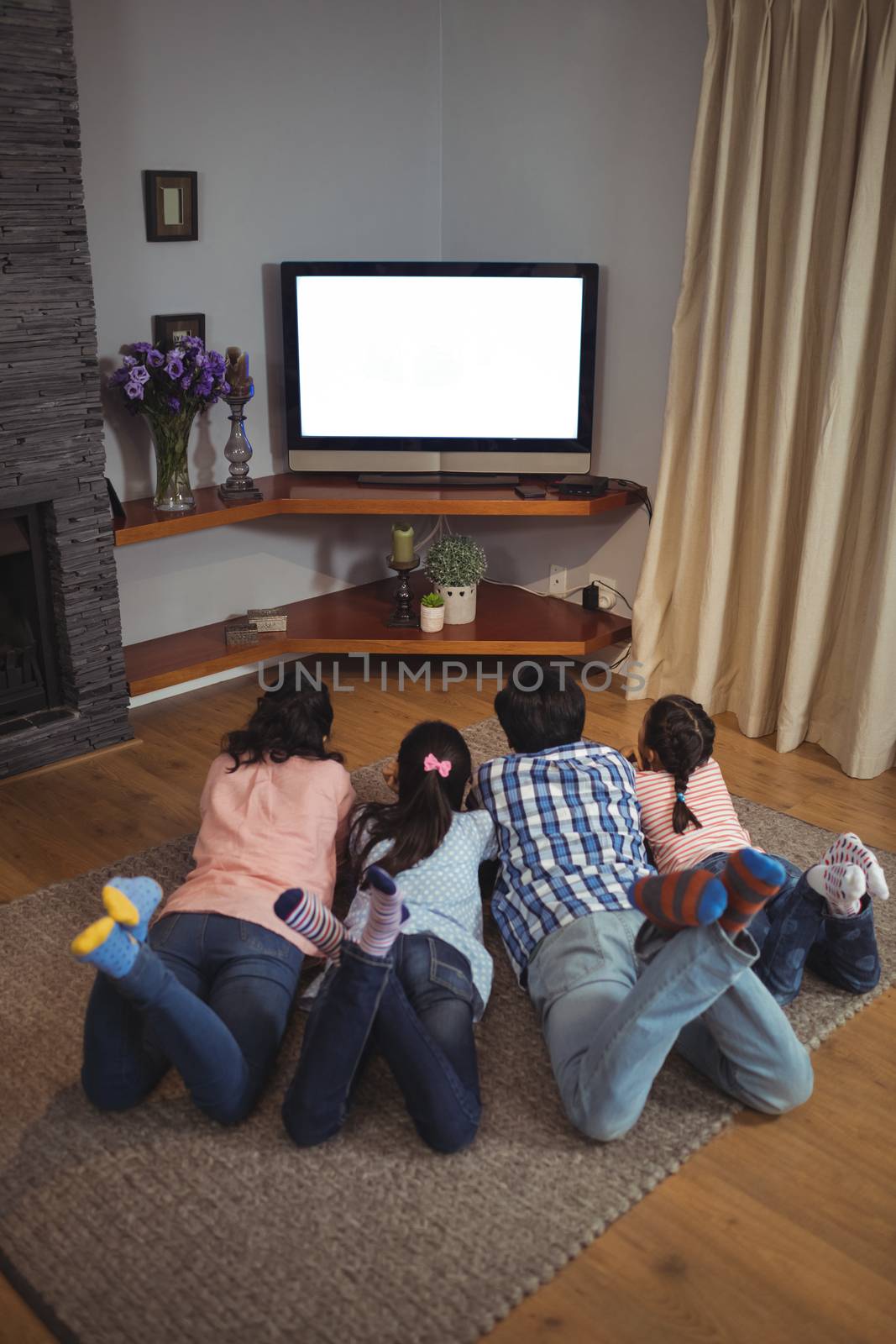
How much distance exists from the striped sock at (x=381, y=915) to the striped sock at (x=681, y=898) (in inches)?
14.9

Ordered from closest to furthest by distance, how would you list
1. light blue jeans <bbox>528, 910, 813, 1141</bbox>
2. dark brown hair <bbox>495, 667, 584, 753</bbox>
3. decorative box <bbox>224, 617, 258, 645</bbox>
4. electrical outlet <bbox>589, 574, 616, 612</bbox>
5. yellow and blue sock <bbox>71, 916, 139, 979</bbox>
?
yellow and blue sock <bbox>71, 916, 139, 979</bbox>
light blue jeans <bbox>528, 910, 813, 1141</bbox>
dark brown hair <bbox>495, 667, 584, 753</bbox>
decorative box <bbox>224, 617, 258, 645</bbox>
electrical outlet <bbox>589, 574, 616, 612</bbox>

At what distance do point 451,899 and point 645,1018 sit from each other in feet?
1.62

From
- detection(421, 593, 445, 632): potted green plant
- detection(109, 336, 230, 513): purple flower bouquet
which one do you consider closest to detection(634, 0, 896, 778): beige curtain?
detection(421, 593, 445, 632): potted green plant

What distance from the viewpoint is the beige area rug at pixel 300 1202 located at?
1629mm

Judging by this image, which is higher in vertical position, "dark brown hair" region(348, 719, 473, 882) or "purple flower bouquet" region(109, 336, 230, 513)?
"purple flower bouquet" region(109, 336, 230, 513)

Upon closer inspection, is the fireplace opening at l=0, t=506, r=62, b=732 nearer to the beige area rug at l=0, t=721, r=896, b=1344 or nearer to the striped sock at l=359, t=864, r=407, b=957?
the beige area rug at l=0, t=721, r=896, b=1344

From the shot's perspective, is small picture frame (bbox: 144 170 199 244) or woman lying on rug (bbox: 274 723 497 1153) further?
small picture frame (bbox: 144 170 199 244)

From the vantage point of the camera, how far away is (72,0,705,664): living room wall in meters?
3.38

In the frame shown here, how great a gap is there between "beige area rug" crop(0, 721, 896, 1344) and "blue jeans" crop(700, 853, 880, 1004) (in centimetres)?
12

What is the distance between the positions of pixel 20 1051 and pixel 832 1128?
4.69 feet

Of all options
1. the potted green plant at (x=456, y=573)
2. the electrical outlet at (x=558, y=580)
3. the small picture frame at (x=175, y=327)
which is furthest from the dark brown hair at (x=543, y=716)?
the electrical outlet at (x=558, y=580)

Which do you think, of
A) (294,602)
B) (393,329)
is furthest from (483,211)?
(294,602)

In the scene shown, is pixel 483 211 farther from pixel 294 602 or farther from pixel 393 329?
pixel 294 602

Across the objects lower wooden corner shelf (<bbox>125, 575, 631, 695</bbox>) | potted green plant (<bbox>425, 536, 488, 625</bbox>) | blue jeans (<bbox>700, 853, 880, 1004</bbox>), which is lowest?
blue jeans (<bbox>700, 853, 880, 1004</bbox>)
